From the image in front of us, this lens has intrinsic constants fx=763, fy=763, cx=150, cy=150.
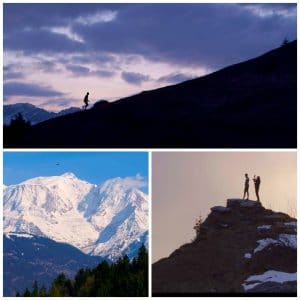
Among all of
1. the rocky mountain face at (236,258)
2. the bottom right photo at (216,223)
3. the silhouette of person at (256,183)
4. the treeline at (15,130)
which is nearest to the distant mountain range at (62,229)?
the bottom right photo at (216,223)

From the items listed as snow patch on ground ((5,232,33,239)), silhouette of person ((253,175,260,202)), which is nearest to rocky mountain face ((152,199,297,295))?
silhouette of person ((253,175,260,202))

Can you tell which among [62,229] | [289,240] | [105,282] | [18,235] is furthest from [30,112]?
[289,240]

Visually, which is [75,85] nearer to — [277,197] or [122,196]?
[122,196]

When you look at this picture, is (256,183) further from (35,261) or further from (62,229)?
(35,261)

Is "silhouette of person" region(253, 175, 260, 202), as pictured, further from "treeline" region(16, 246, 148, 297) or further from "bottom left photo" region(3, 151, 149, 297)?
"treeline" region(16, 246, 148, 297)

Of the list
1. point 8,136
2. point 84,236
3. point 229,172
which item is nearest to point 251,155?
point 229,172

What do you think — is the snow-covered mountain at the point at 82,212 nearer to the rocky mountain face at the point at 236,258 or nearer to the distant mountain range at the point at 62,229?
the distant mountain range at the point at 62,229
